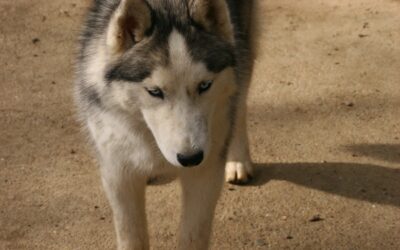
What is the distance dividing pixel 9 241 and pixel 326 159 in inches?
84.7

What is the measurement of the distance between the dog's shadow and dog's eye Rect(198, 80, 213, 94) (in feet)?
5.61

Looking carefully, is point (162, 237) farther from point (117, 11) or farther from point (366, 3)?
point (366, 3)

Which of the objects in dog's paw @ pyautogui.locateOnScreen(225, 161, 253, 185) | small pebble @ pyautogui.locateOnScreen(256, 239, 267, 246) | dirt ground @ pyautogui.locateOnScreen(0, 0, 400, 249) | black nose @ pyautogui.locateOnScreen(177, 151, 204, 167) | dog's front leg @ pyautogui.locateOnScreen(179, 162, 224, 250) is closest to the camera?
black nose @ pyautogui.locateOnScreen(177, 151, 204, 167)

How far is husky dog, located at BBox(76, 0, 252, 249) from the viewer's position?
3312mm

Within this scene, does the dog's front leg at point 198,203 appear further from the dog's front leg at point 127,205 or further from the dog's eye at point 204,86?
the dog's eye at point 204,86

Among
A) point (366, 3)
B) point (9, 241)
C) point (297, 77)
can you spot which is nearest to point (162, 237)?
point (9, 241)

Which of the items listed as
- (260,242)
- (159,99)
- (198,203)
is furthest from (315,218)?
(159,99)

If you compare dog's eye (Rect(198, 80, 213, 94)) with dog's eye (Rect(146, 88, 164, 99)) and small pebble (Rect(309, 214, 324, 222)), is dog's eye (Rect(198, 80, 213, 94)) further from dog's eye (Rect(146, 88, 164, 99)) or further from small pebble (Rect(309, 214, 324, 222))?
small pebble (Rect(309, 214, 324, 222))

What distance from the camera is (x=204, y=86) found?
3.38 meters

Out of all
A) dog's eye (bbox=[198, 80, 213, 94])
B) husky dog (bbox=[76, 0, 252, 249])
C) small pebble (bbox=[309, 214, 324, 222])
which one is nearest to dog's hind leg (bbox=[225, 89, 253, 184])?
small pebble (bbox=[309, 214, 324, 222])

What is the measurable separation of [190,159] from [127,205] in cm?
80

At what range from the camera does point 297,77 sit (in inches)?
247

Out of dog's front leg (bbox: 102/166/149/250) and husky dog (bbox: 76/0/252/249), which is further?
dog's front leg (bbox: 102/166/149/250)

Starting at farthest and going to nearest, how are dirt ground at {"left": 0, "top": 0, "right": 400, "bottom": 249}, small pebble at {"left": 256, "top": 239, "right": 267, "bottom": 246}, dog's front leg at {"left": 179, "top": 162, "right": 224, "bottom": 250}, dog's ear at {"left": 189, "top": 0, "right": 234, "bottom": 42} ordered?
dirt ground at {"left": 0, "top": 0, "right": 400, "bottom": 249} → small pebble at {"left": 256, "top": 239, "right": 267, "bottom": 246} → dog's front leg at {"left": 179, "top": 162, "right": 224, "bottom": 250} → dog's ear at {"left": 189, "top": 0, "right": 234, "bottom": 42}
